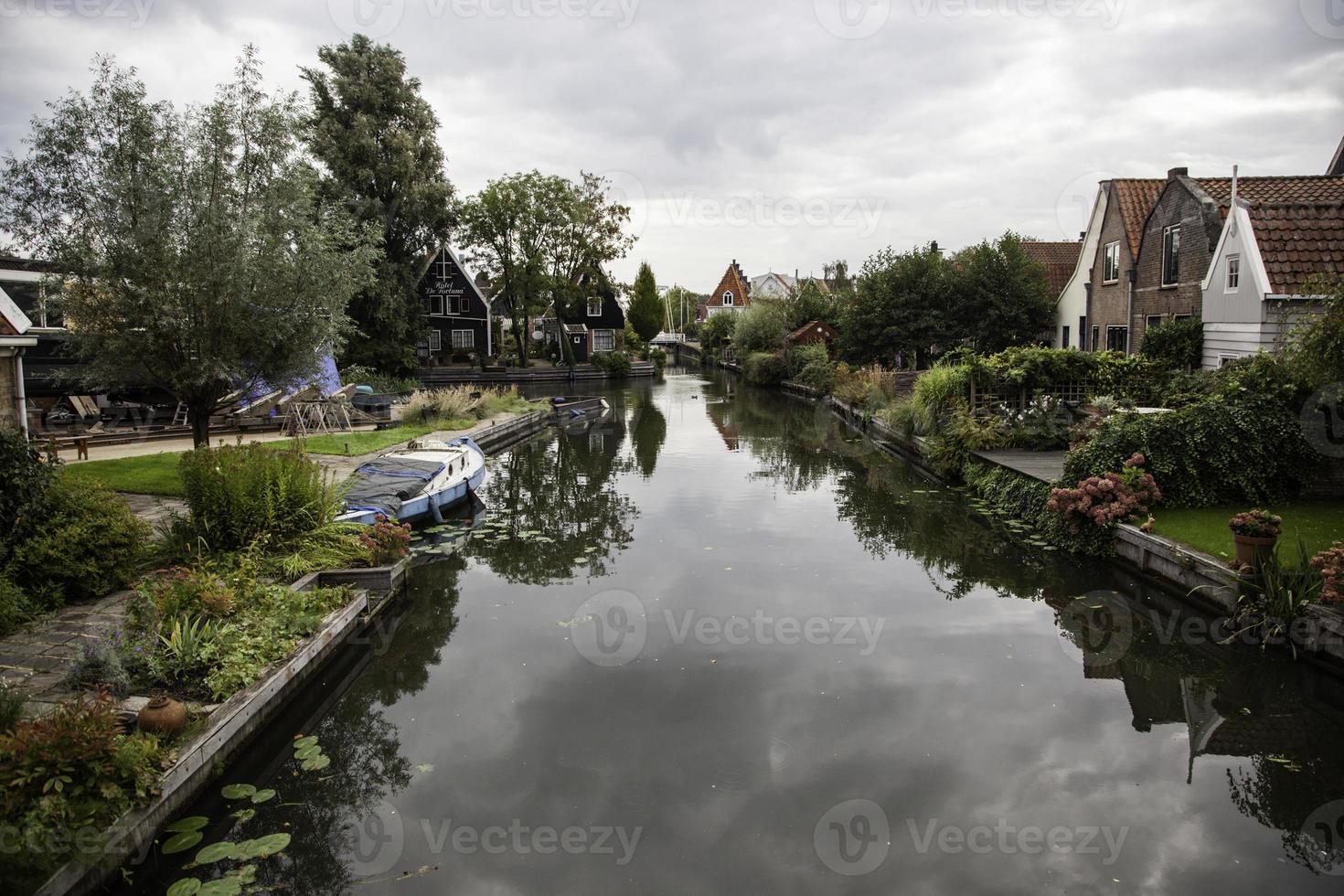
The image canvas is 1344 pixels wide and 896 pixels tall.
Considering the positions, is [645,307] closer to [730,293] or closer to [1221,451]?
[730,293]

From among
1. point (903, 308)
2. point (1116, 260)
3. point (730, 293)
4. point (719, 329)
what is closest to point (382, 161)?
point (903, 308)

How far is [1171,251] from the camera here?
21.9 meters

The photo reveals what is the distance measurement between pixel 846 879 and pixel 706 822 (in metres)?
0.98

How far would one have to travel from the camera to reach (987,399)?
17.9m

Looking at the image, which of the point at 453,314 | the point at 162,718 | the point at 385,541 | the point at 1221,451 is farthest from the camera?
the point at 453,314

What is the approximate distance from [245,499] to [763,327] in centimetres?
4029

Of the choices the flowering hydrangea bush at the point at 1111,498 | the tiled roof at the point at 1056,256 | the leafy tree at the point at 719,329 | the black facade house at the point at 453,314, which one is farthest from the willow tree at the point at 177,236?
the leafy tree at the point at 719,329

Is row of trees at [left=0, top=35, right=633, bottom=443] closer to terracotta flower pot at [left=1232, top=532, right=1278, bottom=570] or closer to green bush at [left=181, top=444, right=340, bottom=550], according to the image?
green bush at [left=181, top=444, right=340, bottom=550]

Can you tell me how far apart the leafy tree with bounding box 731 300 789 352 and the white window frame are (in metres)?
23.7

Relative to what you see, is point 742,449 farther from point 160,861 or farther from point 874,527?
point 160,861

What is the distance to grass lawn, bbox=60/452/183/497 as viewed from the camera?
12.8 meters

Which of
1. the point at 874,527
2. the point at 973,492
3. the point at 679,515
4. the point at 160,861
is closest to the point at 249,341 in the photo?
the point at 679,515

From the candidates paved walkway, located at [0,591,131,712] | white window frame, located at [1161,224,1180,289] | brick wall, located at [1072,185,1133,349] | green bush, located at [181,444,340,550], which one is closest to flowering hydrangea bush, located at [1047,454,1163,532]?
green bush, located at [181,444,340,550]

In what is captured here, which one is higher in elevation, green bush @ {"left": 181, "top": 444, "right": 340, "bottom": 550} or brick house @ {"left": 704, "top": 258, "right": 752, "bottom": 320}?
brick house @ {"left": 704, "top": 258, "right": 752, "bottom": 320}
